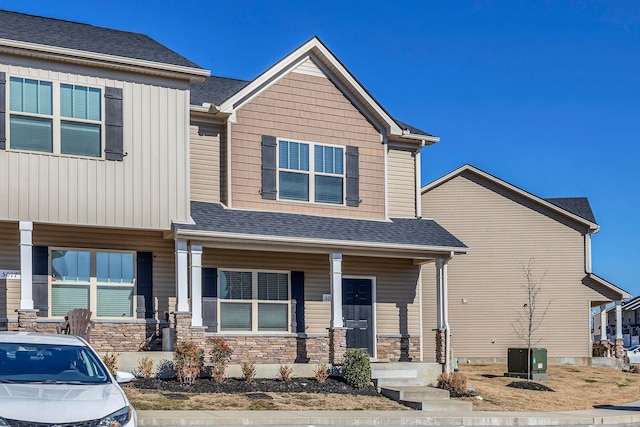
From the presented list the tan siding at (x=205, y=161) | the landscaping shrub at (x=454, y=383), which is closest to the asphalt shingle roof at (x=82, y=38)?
the tan siding at (x=205, y=161)

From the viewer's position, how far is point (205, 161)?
2247 centimetres

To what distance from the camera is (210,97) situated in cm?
2314

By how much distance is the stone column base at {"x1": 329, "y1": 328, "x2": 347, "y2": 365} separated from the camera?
21.8 meters

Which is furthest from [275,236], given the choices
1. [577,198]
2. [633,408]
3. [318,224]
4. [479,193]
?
[577,198]

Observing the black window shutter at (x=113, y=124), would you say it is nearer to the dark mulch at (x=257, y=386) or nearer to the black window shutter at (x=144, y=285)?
the black window shutter at (x=144, y=285)

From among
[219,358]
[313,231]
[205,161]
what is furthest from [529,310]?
[219,358]

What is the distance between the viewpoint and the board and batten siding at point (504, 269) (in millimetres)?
31281

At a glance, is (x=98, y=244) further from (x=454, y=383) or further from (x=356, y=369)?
(x=454, y=383)

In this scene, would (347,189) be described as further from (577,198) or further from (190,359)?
(577,198)

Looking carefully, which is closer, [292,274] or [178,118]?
[178,118]

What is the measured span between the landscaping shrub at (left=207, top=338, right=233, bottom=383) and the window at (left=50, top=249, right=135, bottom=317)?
95.5 inches

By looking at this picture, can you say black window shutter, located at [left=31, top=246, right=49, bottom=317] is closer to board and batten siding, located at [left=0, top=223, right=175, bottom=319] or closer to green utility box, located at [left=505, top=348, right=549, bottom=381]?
board and batten siding, located at [left=0, top=223, right=175, bottom=319]

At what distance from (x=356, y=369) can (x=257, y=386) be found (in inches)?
97.2

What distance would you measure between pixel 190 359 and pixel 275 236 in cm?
372
